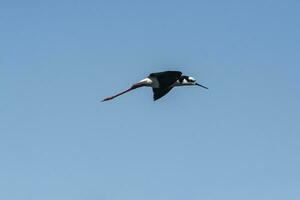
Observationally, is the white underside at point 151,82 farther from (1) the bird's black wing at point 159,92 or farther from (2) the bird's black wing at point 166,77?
(1) the bird's black wing at point 159,92

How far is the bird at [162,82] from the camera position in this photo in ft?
221

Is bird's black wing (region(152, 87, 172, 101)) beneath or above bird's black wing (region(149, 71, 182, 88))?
beneath

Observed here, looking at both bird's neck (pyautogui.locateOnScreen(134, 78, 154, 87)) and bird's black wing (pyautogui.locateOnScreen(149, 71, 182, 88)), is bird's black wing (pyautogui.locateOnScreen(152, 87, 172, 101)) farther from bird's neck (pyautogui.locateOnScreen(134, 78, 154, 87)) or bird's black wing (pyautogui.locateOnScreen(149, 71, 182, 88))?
bird's neck (pyautogui.locateOnScreen(134, 78, 154, 87))

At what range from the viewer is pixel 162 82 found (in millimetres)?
68000

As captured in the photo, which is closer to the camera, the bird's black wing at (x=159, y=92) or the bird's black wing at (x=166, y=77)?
the bird's black wing at (x=166, y=77)

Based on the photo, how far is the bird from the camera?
6744cm

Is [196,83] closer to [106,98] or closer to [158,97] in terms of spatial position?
[158,97]

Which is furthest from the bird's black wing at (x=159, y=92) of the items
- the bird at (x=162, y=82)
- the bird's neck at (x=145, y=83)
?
the bird's neck at (x=145, y=83)

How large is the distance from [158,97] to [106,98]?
5.36 metres

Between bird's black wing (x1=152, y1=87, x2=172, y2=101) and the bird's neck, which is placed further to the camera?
bird's black wing (x1=152, y1=87, x2=172, y2=101)

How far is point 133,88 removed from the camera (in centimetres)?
6925

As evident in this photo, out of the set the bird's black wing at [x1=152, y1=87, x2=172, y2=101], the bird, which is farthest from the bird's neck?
the bird's black wing at [x1=152, y1=87, x2=172, y2=101]

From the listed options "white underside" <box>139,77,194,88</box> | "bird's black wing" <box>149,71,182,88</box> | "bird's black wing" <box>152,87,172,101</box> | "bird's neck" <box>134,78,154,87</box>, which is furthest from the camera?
"bird's black wing" <box>152,87,172,101</box>

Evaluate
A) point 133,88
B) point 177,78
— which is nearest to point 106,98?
point 133,88
